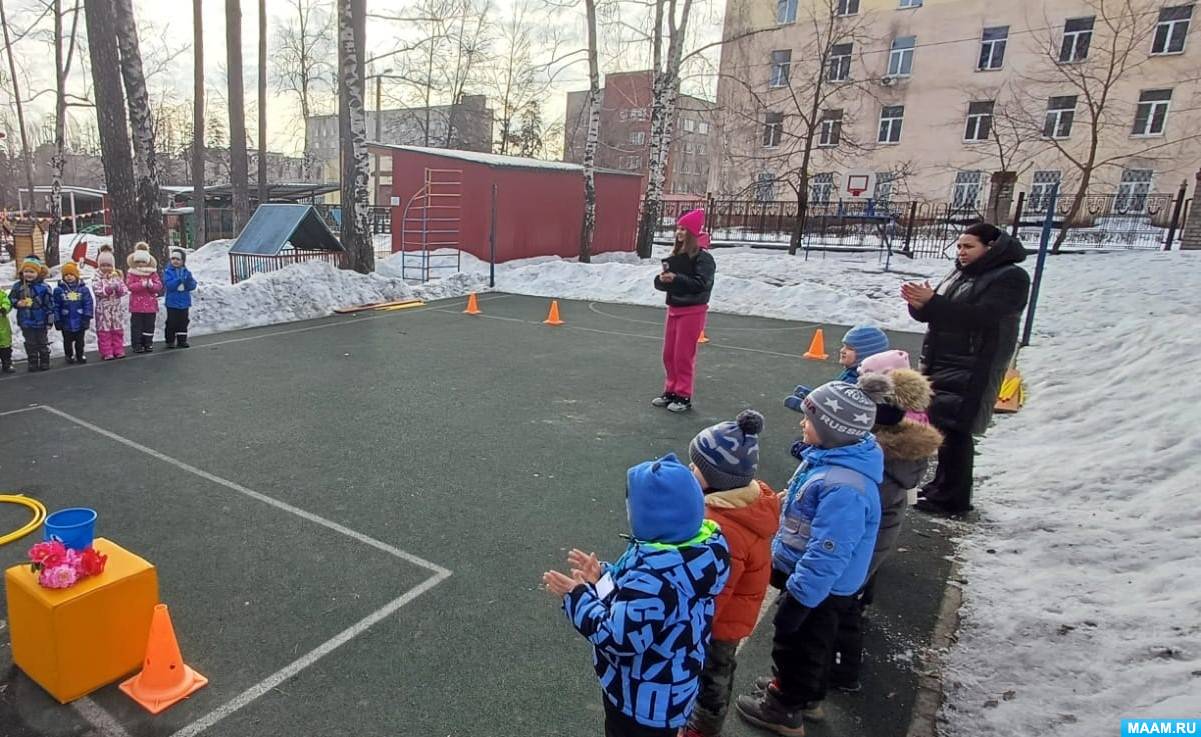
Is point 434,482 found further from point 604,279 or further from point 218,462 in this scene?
point 604,279

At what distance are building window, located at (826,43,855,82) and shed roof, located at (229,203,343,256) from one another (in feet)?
91.7

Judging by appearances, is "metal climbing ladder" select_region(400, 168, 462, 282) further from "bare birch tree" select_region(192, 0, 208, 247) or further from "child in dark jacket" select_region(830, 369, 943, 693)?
"child in dark jacket" select_region(830, 369, 943, 693)

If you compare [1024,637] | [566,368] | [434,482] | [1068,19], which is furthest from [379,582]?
[1068,19]

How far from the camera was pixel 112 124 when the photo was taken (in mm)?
11172

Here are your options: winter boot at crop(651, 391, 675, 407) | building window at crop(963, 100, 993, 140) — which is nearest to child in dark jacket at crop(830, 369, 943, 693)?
winter boot at crop(651, 391, 675, 407)

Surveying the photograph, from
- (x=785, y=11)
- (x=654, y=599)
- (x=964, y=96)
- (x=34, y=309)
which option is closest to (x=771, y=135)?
(x=785, y=11)

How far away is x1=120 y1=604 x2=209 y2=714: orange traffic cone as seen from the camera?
9.12ft

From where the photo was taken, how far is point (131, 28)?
11672 millimetres

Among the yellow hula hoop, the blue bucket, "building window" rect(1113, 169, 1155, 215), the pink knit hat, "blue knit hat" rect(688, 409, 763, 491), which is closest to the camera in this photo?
"blue knit hat" rect(688, 409, 763, 491)

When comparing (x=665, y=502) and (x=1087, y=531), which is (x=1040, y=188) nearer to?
(x=1087, y=531)

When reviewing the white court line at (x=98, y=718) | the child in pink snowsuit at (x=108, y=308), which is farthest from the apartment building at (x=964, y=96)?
the white court line at (x=98, y=718)

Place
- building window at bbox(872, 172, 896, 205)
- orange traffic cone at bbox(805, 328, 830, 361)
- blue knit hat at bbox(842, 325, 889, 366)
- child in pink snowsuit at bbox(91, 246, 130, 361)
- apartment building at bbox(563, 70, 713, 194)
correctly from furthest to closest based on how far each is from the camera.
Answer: apartment building at bbox(563, 70, 713, 194)
building window at bbox(872, 172, 896, 205)
orange traffic cone at bbox(805, 328, 830, 361)
child in pink snowsuit at bbox(91, 246, 130, 361)
blue knit hat at bbox(842, 325, 889, 366)

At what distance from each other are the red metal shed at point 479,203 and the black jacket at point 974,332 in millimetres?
15556

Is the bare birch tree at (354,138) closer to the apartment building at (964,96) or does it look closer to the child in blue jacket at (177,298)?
the child in blue jacket at (177,298)
